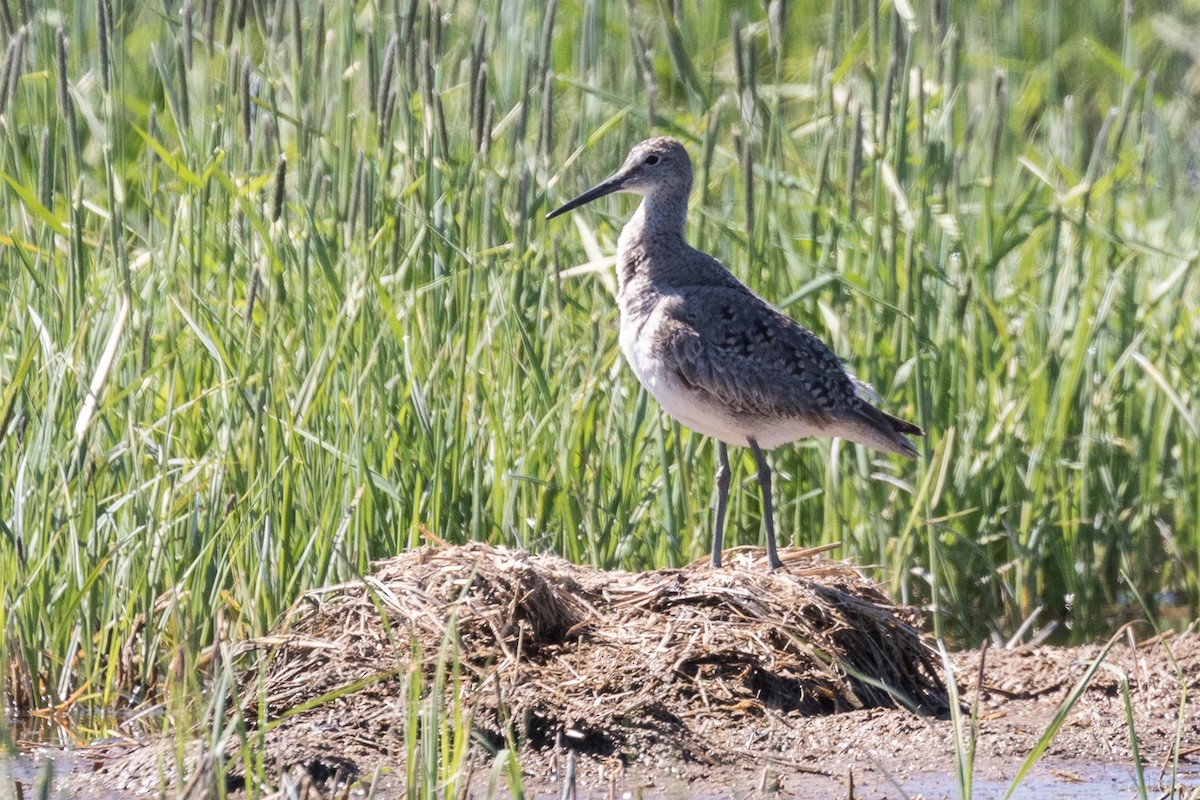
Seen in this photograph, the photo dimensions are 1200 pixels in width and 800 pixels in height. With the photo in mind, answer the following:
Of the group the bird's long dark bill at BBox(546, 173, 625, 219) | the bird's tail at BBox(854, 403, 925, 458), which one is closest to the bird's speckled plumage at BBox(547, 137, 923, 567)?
the bird's tail at BBox(854, 403, 925, 458)

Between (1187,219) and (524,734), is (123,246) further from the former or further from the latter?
(1187,219)

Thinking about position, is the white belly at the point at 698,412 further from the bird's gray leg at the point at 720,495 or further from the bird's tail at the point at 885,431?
the bird's tail at the point at 885,431

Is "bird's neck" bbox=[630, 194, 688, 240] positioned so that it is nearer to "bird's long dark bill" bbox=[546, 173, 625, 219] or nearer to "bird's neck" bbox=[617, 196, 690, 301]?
"bird's neck" bbox=[617, 196, 690, 301]

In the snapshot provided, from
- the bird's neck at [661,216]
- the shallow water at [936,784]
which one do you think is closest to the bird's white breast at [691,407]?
→ the bird's neck at [661,216]

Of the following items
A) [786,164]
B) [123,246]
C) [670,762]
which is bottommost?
[670,762]

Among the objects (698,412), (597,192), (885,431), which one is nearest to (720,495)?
(698,412)

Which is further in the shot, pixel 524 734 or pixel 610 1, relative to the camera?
pixel 610 1

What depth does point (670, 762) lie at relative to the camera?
459 centimetres

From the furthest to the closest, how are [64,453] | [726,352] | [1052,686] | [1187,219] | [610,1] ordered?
1. [610,1]
2. [1187,219]
3. [726,352]
4. [1052,686]
5. [64,453]

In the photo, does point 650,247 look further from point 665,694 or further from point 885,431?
point 665,694

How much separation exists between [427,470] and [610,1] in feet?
18.3

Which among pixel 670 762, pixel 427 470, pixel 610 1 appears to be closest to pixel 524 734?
pixel 670 762

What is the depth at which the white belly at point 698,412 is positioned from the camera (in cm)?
571

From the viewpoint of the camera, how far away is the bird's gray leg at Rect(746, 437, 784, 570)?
5.50m
